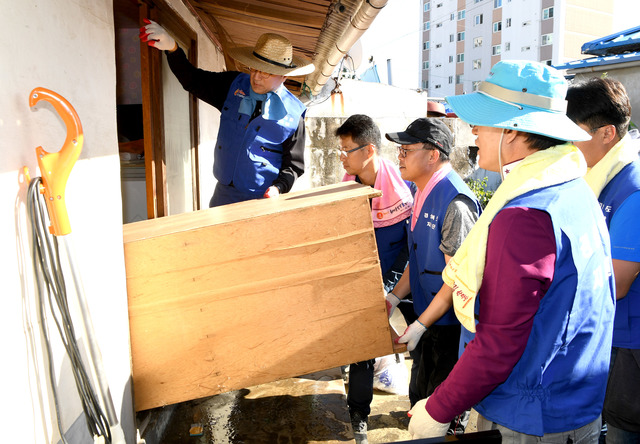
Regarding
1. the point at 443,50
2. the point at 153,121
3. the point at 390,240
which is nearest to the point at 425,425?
the point at 390,240

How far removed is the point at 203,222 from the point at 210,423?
1343 mm

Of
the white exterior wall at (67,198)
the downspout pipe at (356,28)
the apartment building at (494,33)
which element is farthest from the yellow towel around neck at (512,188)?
the apartment building at (494,33)

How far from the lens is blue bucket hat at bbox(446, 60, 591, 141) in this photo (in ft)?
4.43

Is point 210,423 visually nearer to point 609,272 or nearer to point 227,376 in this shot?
point 227,376

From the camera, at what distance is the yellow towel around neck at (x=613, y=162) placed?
2.15m

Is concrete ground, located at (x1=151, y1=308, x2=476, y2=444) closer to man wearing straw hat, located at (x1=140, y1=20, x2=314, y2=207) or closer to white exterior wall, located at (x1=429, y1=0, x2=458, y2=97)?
man wearing straw hat, located at (x1=140, y1=20, x2=314, y2=207)

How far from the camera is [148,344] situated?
1.72m

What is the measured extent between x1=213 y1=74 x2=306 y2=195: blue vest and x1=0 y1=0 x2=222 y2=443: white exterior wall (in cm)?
111

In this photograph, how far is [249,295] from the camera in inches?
67.8

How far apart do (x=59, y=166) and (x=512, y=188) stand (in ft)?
3.91

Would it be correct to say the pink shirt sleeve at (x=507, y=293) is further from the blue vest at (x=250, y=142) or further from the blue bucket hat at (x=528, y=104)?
the blue vest at (x=250, y=142)

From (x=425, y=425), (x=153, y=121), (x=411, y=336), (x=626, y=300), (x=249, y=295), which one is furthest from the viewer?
(x=153, y=121)

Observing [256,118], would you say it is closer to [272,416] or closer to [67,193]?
[67,193]

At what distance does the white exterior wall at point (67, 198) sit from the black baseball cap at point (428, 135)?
147 centimetres
